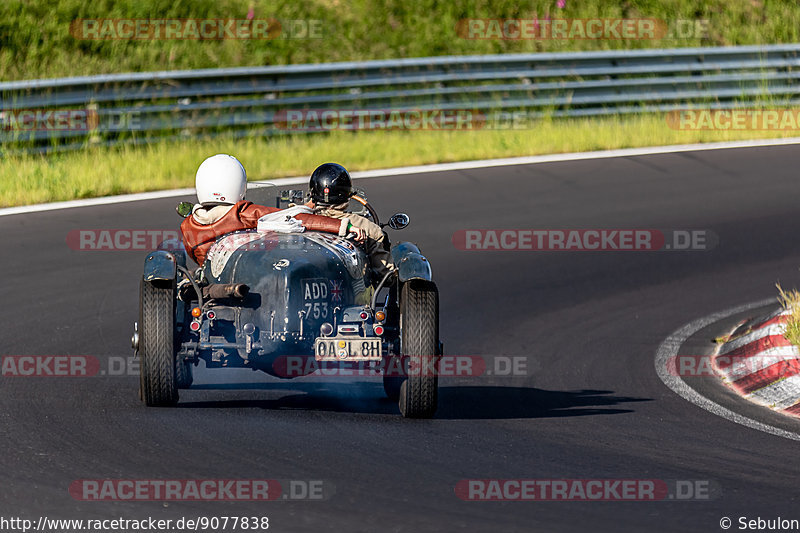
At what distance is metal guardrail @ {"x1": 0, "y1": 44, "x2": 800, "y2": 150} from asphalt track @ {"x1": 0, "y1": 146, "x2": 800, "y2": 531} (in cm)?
260

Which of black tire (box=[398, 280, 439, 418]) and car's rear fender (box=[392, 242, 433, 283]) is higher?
car's rear fender (box=[392, 242, 433, 283])

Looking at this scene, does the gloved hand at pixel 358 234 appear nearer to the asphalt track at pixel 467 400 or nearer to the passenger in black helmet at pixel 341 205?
the passenger in black helmet at pixel 341 205

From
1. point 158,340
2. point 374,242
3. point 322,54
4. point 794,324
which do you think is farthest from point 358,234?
point 322,54

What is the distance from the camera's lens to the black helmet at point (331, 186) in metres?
8.98

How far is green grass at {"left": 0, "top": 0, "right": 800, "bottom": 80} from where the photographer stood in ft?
67.8

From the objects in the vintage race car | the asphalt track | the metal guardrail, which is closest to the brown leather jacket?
the vintage race car

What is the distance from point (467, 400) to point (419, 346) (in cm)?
113

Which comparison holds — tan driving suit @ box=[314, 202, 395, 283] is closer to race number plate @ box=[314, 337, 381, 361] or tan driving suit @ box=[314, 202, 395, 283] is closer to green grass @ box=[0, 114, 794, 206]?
race number plate @ box=[314, 337, 381, 361]

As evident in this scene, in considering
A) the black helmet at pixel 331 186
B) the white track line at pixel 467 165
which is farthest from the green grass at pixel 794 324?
the white track line at pixel 467 165

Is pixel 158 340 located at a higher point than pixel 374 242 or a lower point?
lower

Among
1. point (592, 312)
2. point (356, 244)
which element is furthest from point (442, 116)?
point (356, 244)

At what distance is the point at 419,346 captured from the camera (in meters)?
8.09

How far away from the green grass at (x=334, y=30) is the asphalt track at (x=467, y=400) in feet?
20.7

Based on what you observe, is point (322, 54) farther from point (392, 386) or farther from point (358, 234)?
point (392, 386)
